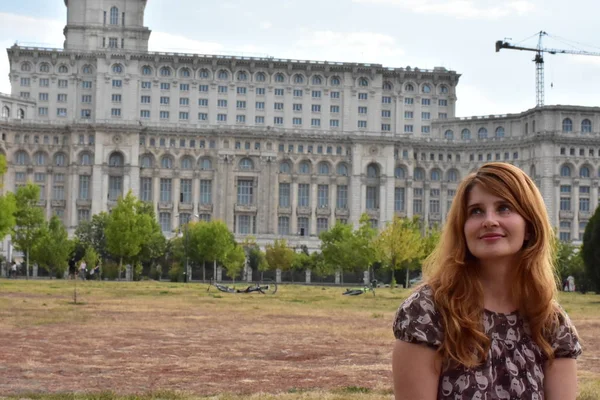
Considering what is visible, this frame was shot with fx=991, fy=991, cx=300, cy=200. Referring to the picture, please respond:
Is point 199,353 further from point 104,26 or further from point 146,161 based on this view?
point 104,26

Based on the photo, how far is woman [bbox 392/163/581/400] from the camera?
615 cm

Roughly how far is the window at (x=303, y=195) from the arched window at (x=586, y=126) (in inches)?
1956

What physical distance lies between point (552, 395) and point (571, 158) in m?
172

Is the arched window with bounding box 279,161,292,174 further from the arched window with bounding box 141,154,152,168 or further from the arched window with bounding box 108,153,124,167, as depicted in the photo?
the arched window with bounding box 108,153,124,167

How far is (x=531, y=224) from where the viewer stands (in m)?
6.50

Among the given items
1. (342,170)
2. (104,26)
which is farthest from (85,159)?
(342,170)

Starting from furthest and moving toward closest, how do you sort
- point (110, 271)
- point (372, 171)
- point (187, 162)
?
point (372, 171) < point (187, 162) < point (110, 271)

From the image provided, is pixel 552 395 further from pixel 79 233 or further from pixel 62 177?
pixel 62 177

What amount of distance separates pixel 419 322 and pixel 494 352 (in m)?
0.54

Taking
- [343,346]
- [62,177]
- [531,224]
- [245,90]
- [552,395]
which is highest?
[245,90]

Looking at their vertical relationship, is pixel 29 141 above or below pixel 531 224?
above

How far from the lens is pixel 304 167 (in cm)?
17562

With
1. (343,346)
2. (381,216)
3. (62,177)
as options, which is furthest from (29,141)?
(343,346)

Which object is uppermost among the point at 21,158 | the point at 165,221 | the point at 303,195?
the point at 21,158
